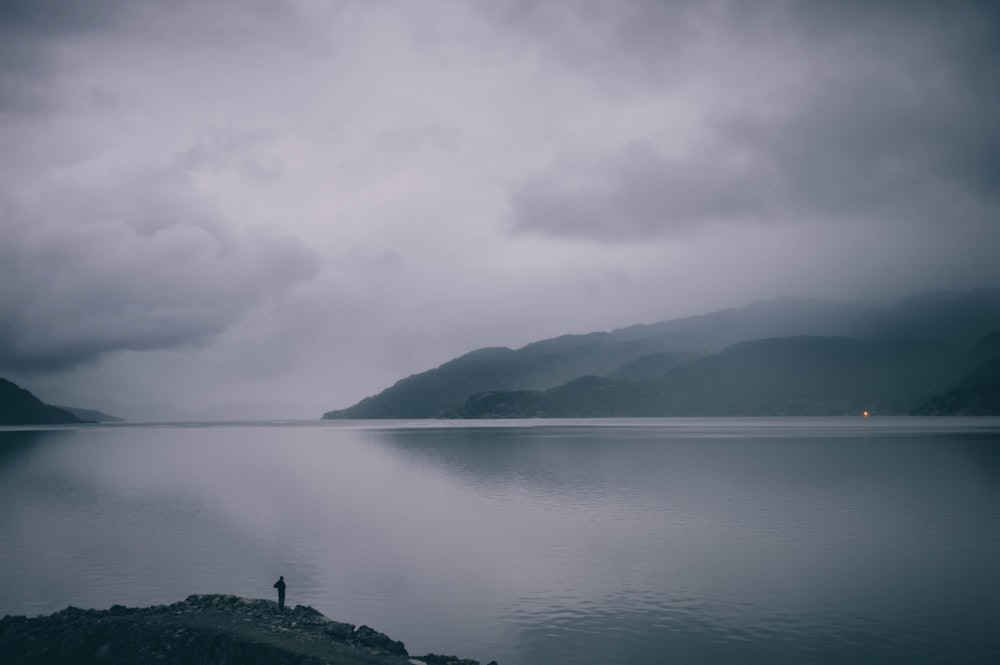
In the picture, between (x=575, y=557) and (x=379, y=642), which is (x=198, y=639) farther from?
(x=575, y=557)

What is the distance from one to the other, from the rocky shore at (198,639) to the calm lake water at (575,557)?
125 inches

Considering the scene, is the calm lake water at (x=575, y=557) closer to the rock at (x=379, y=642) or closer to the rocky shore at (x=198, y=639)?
the rock at (x=379, y=642)

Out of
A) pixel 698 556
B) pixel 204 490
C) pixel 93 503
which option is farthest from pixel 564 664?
pixel 204 490

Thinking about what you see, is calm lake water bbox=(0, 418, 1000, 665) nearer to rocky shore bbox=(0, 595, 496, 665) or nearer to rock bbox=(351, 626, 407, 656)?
rock bbox=(351, 626, 407, 656)

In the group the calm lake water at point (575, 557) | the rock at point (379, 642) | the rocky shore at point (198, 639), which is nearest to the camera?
the rocky shore at point (198, 639)

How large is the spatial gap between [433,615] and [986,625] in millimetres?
24939

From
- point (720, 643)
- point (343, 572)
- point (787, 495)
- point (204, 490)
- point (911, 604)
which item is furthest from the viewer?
point (204, 490)

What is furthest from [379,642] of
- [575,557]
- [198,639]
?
[575,557]

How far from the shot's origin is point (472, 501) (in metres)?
75.8

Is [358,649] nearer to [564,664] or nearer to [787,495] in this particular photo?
[564,664]

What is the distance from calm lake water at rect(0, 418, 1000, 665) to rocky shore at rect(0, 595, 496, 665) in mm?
3163

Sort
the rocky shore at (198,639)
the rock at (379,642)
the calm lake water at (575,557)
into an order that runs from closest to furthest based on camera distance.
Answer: the rocky shore at (198,639), the rock at (379,642), the calm lake water at (575,557)

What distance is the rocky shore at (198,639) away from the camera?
25484 mm

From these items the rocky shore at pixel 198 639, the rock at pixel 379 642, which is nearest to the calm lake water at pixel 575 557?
the rock at pixel 379 642
